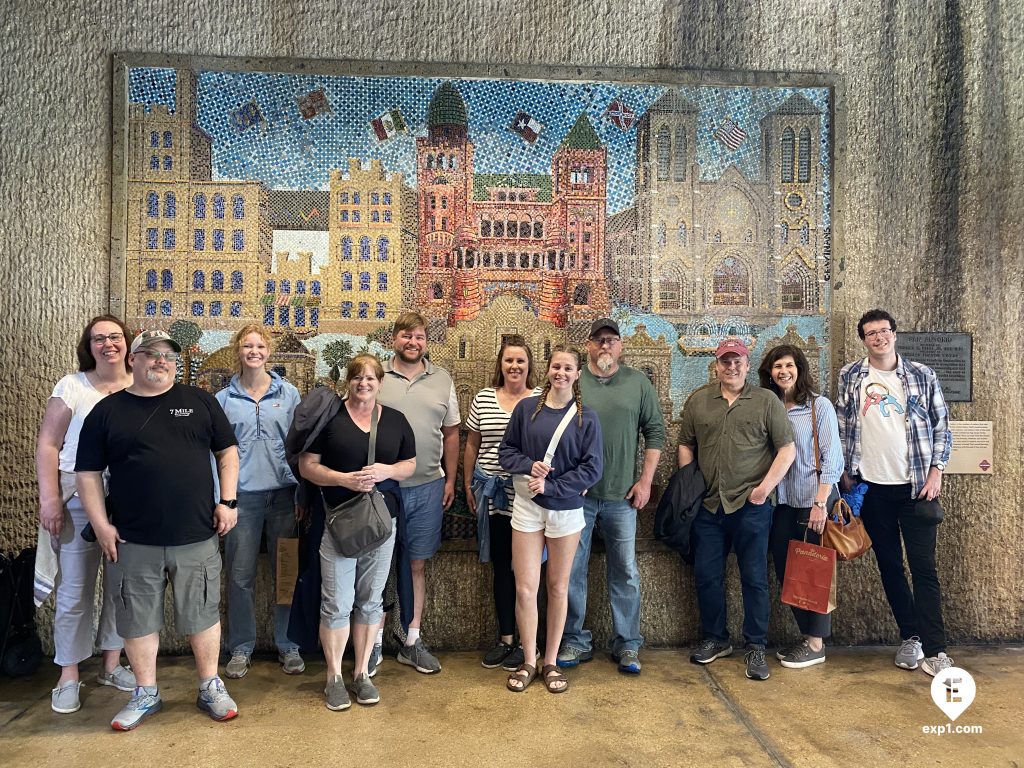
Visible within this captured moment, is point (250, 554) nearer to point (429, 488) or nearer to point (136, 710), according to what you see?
point (136, 710)

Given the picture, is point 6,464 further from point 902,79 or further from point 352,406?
point 902,79

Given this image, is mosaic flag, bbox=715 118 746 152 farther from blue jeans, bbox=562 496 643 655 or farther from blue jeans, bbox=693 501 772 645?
blue jeans, bbox=562 496 643 655

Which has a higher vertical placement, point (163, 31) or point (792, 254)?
point (163, 31)

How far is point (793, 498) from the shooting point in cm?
380

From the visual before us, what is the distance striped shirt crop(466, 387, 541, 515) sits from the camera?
373cm

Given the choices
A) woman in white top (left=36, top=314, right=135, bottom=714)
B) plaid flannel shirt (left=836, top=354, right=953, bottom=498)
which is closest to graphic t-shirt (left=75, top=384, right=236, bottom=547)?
woman in white top (left=36, top=314, right=135, bottom=714)

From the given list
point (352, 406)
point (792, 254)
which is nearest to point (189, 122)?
point (352, 406)

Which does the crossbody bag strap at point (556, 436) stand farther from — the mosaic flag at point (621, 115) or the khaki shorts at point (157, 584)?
the mosaic flag at point (621, 115)

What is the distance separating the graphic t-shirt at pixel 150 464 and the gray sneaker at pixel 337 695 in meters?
0.95

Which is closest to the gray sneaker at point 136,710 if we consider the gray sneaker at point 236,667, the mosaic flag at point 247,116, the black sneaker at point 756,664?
the gray sneaker at point 236,667

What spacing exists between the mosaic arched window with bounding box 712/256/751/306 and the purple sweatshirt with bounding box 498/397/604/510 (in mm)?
1358

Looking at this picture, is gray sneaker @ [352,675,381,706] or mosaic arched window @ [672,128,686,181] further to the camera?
mosaic arched window @ [672,128,686,181]

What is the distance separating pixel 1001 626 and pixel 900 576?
1.00 metres

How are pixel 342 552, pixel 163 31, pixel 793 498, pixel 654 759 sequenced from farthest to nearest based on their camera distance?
pixel 163 31 < pixel 793 498 < pixel 342 552 < pixel 654 759
